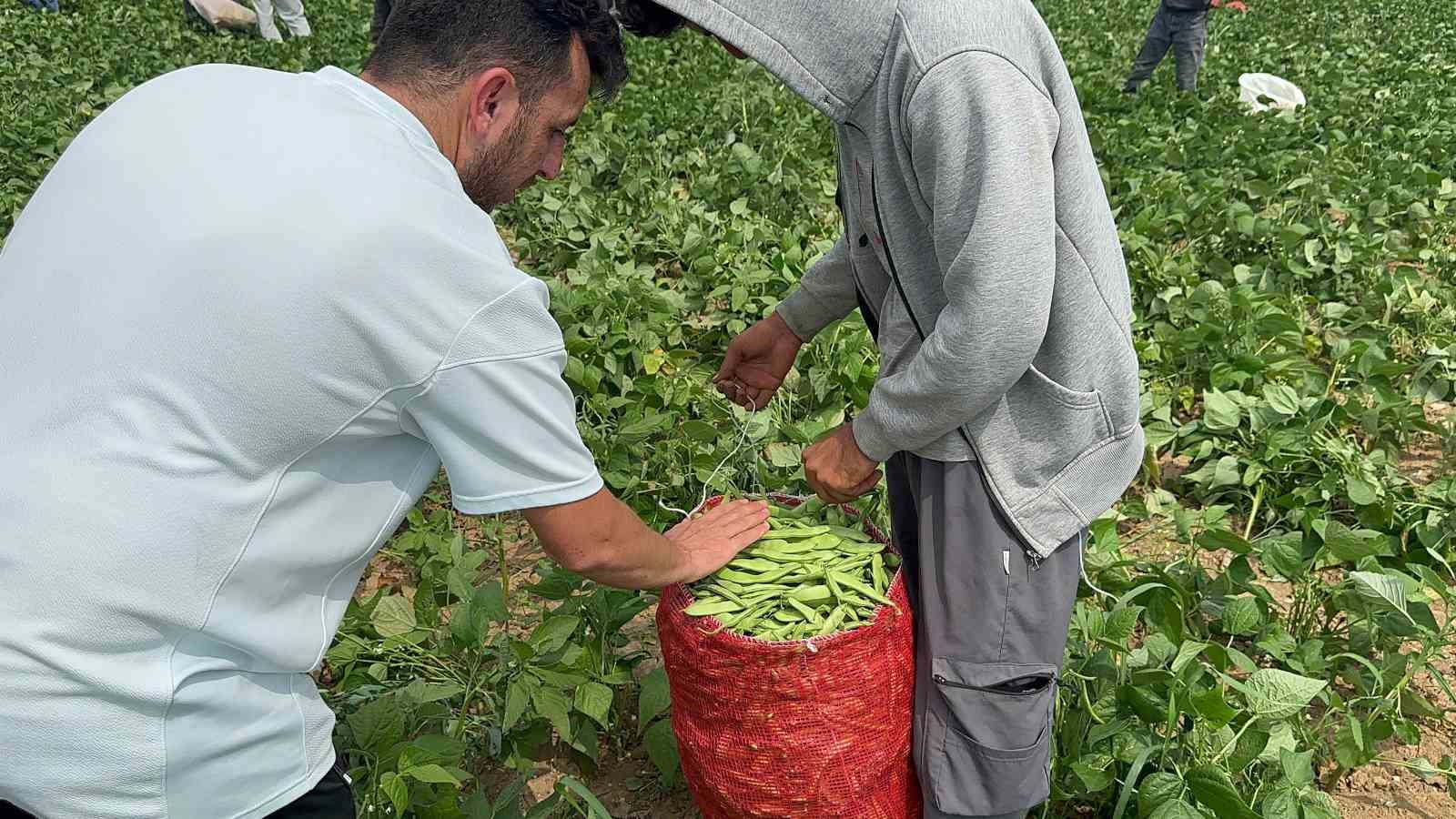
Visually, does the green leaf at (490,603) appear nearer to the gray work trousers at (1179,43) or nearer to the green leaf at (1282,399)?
the green leaf at (1282,399)

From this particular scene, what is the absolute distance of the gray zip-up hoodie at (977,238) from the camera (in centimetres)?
133

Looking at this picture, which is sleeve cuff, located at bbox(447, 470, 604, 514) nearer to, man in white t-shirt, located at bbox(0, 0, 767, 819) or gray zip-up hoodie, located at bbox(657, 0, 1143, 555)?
man in white t-shirt, located at bbox(0, 0, 767, 819)

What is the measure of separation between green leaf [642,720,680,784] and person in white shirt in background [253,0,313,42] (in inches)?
366

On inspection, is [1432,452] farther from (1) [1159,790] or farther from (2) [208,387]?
(2) [208,387]

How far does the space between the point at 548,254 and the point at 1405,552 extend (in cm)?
336

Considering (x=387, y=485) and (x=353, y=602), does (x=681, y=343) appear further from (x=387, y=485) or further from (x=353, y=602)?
(x=387, y=485)

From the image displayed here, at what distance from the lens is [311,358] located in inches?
43.8

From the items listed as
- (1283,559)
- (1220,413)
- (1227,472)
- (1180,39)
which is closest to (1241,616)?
(1283,559)

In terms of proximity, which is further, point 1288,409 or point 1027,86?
point 1288,409

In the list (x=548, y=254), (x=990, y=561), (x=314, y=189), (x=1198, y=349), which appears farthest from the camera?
(x=548, y=254)

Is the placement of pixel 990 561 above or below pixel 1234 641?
above

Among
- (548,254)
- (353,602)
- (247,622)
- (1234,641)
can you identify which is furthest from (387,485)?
(548,254)

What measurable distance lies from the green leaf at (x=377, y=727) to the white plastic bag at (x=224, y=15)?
10.1m

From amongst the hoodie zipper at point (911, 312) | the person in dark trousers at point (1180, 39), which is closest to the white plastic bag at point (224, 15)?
→ the person in dark trousers at point (1180, 39)
